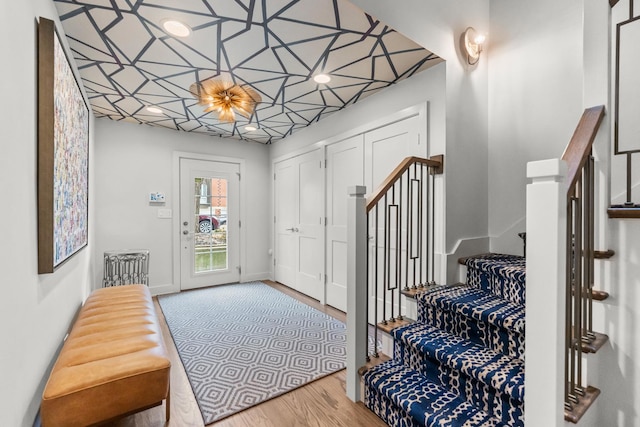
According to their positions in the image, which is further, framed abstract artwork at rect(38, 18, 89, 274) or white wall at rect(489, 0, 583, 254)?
white wall at rect(489, 0, 583, 254)

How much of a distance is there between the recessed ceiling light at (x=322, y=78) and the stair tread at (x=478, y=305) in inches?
78.9

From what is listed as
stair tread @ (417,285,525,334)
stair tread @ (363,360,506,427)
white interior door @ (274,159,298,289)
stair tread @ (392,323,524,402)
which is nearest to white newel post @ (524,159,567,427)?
stair tread @ (392,323,524,402)

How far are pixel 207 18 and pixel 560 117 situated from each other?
2647 mm

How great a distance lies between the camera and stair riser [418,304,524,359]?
154 centimetres

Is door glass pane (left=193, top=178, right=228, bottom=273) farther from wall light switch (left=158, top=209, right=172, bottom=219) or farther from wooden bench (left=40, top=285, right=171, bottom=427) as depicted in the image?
wooden bench (left=40, top=285, right=171, bottom=427)

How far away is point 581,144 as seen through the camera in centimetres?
124

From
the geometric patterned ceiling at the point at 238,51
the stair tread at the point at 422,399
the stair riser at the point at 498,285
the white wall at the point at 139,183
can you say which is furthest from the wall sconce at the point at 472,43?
the white wall at the point at 139,183

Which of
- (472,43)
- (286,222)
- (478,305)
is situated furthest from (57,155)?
(286,222)

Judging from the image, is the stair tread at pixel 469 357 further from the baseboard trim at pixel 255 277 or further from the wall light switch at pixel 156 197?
the wall light switch at pixel 156 197

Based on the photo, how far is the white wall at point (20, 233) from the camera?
104 centimetres

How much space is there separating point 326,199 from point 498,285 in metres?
2.22

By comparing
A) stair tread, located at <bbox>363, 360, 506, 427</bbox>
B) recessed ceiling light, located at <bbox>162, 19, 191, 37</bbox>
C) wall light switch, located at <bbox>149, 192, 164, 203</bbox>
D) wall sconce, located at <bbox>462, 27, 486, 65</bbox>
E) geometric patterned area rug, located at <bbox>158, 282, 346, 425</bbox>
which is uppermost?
wall sconce, located at <bbox>462, 27, 486, 65</bbox>

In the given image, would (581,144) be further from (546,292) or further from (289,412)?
(289,412)

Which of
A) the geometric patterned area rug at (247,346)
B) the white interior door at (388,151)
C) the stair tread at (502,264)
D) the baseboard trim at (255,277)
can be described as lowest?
the geometric patterned area rug at (247,346)
